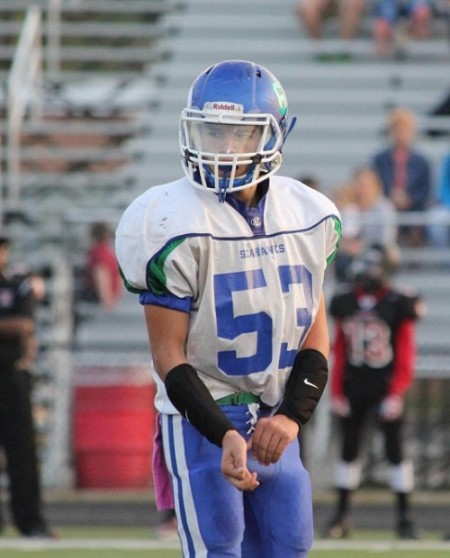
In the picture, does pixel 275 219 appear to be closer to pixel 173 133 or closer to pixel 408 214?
pixel 408 214

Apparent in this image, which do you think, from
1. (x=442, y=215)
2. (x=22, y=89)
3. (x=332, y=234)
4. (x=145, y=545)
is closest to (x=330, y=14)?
(x=22, y=89)

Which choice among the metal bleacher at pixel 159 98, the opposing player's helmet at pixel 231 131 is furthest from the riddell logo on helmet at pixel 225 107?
the metal bleacher at pixel 159 98

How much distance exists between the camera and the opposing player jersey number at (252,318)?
4.25 metres

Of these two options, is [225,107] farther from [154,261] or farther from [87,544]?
[87,544]

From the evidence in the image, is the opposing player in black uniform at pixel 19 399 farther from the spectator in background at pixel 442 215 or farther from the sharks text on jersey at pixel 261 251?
the sharks text on jersey at pixel 261 251

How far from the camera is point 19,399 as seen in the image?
885cm

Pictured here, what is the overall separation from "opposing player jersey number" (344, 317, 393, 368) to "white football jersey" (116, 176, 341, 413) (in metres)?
4.75

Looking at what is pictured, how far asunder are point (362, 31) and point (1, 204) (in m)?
3.87

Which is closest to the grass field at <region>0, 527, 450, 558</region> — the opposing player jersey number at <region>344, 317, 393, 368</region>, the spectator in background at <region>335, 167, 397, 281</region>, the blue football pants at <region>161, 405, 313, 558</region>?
the opposing player jersey number at <region>344, 317, 393, 368</region>

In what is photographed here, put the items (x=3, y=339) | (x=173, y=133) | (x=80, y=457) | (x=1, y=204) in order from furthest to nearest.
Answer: (x=173, y=133) < (x=1, y=204) < (x=80, y=457) < (x=3, y=339)

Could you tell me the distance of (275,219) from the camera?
4348 millimetres

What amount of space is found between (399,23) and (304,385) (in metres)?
10.2

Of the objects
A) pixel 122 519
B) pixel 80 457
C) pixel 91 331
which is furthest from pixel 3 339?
pixel 91 331

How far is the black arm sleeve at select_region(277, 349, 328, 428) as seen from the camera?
4.32m
